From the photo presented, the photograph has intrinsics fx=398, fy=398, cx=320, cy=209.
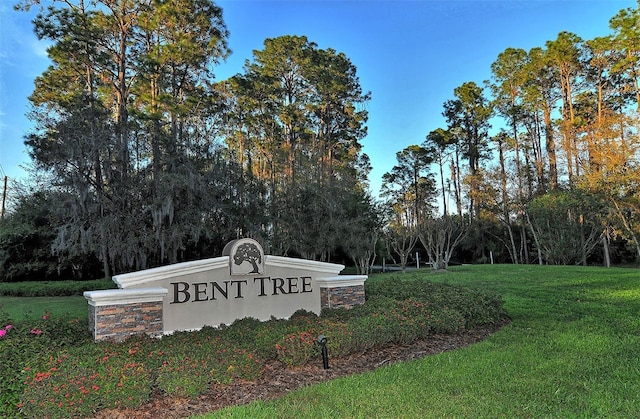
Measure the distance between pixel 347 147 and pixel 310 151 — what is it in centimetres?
614

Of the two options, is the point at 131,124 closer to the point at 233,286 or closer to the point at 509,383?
the point at 233,286

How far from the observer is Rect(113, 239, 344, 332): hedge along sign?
518 centimetres

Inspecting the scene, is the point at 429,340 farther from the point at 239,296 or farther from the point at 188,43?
Answer: the point at 188,43

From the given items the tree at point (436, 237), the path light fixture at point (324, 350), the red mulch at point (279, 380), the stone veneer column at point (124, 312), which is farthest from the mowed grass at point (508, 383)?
the tree at point (436, 237)

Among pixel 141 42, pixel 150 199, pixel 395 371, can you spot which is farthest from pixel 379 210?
pixel 395 371

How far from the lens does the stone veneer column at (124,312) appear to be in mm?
4488

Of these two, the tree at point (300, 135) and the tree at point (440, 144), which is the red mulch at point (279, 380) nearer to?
the tree at point (300, 135)

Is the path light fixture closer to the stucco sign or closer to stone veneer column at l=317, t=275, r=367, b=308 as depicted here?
the stucco sign

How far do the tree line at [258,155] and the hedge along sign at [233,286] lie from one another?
817 centimetres

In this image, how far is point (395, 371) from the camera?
419 centimetres

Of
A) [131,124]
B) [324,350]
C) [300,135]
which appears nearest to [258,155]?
[300,135]

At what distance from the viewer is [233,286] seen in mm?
5719

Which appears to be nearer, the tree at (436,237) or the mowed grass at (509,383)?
the mowed grass at (509,383)

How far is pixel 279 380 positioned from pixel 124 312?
6.70ft
